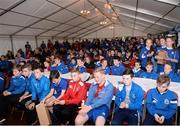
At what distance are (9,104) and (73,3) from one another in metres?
10.9

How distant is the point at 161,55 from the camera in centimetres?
568

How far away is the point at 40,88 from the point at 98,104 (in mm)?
1606

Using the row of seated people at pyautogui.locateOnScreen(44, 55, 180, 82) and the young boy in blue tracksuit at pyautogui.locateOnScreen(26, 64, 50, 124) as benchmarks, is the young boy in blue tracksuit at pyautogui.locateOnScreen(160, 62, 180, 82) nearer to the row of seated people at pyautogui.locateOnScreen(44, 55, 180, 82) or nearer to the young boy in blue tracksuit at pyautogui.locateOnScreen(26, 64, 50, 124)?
the row of seated people at pyautogui.locateOnScreen(44, 55, 180, 82)

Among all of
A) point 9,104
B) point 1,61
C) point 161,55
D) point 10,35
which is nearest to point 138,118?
point 161,55

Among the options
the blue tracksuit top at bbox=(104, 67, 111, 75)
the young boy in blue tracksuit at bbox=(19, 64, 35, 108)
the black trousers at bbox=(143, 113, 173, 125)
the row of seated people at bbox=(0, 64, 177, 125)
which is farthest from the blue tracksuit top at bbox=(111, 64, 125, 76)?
the black trousers at bbox=(143, 113, 173, 125)

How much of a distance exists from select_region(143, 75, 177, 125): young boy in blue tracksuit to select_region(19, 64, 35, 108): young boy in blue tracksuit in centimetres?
256

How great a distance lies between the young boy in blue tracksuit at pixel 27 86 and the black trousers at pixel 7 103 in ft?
0.61

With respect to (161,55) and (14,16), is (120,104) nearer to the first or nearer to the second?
(161,55)

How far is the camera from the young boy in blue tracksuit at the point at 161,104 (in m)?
3.46

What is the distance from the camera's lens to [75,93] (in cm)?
431

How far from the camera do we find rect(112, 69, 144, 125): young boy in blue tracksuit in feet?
11.6

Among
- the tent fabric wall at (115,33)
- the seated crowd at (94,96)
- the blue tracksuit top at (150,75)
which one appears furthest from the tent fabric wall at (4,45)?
the tent fabric wall at (115,33)

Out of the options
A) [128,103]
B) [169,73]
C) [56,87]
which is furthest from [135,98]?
A: [56,87]

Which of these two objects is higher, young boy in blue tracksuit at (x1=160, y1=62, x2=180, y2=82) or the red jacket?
young boy in blue tracksuit at (x1=160, y1=62, x2=180, y2=82)
